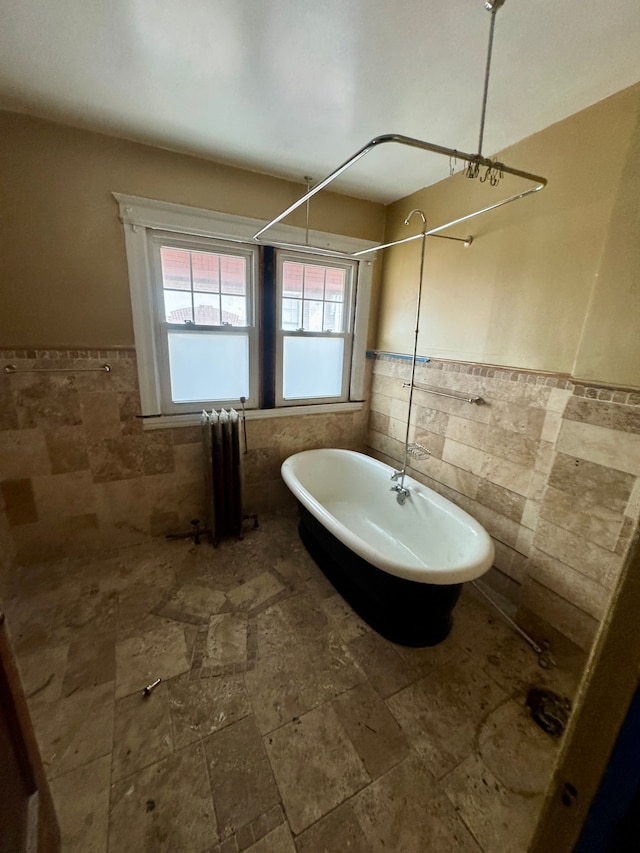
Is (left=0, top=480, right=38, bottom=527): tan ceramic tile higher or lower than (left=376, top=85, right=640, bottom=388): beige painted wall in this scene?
lower

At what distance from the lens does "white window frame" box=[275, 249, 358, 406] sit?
2447 mm

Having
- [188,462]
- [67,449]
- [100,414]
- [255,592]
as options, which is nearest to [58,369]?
[100,414]

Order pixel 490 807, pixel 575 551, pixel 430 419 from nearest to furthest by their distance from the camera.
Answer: pixel 490 807 → pixel 575 551 → pixel 430 419

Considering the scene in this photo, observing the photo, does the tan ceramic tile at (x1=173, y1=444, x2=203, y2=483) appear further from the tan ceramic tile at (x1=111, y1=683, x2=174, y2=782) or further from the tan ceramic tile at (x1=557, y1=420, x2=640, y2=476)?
the tan ceramic tile at (x1=557, y1=420, x2=640, y2=476)

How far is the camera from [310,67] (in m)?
1.30

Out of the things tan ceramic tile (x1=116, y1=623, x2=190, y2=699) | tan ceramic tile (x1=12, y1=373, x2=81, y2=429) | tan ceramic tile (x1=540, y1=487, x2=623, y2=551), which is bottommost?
tan ceramic tile (x1=116, y1=623, x2=190, y2=699)

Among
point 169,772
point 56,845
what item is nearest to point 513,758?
point 169,772

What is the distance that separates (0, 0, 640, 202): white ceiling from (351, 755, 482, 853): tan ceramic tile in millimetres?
2584

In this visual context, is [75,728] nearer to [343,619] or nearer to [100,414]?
[343,619]

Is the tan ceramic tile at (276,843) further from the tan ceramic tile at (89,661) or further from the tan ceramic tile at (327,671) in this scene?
the tan ceramic tile at (89,661)

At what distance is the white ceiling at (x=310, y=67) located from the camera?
1080 mm

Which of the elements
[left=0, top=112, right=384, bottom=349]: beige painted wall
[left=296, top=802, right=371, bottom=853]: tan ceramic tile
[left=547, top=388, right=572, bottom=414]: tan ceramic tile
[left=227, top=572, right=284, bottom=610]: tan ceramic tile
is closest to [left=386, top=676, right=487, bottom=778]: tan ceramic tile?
[left=296, top=802, right=371, bottom=853]: tan ceramic tile

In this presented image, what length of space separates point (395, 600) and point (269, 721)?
2.33 feet

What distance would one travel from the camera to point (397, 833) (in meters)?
1.02
